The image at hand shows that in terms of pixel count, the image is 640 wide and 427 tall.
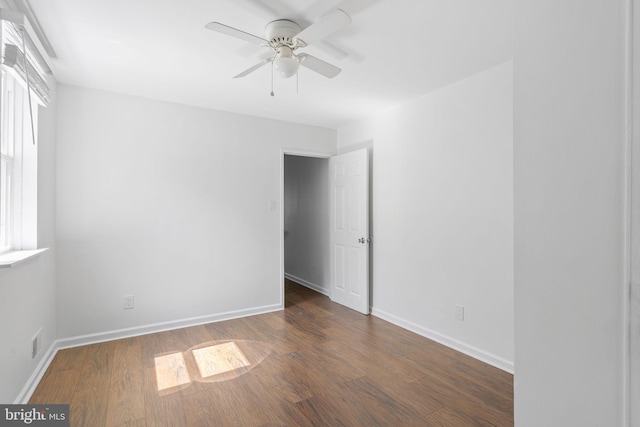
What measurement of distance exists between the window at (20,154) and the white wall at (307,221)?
3.24 m

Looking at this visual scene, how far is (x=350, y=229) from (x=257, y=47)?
2.45 m

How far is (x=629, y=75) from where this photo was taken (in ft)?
2.10

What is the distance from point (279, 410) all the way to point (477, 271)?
1.91 meters

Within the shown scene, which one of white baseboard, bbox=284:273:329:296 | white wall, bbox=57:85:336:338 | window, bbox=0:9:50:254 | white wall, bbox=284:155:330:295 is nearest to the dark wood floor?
white wall, bbox=57:85:336:338

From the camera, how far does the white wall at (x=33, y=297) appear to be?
182 centimetres

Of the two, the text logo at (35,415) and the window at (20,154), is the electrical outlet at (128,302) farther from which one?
the text logo at (35,415)

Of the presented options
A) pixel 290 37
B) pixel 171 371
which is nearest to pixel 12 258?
pixel 171 371

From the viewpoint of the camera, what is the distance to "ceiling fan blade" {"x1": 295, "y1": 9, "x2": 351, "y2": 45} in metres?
1.60

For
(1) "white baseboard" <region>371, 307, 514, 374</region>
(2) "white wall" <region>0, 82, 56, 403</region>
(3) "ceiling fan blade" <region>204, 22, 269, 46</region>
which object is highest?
(3) "ceiling fan blade" <region>204, 22, 269, 46</region>

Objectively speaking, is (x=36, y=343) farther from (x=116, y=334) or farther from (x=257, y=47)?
(x=257, y=47)

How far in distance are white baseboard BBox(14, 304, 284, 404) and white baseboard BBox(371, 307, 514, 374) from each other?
1.37m

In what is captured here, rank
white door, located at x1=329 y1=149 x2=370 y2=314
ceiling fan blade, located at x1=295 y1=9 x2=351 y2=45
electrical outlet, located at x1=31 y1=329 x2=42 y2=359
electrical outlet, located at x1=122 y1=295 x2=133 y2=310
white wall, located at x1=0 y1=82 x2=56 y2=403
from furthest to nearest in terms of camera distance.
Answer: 1. white door, located at x1=329 y1=149 x2=370 y2=314
2. electrical outlet, located at x1=122 y1=295 x2=133 y2=310
3. electrical outlet, located at x1=31 y1=329 x2=42 y2=359
4. white wall, located at x1=0 y1=82 x2=56 y2=403
5. ceiling fan blade, located at x1=295 y1=9 x2=351 y2=45

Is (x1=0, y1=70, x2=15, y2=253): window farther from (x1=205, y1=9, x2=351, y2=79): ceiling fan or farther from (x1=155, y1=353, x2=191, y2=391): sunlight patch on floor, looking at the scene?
(x1=205, y1=9, x2=351, y2=79): ceiling fan

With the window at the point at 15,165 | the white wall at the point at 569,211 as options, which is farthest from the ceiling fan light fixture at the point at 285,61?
the window at the point at 15,165
